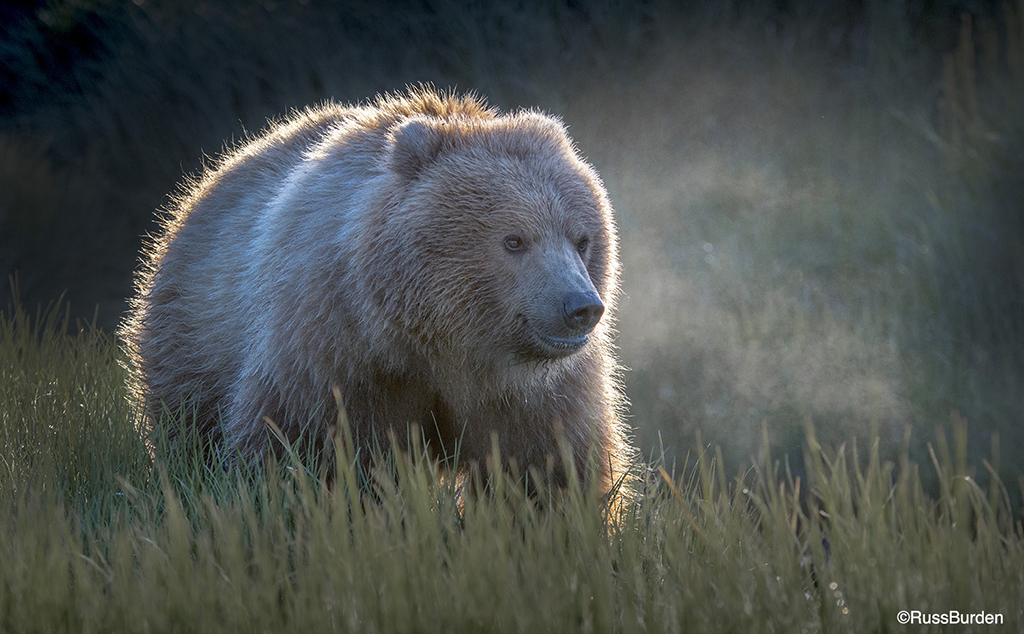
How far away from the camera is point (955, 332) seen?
5465mm

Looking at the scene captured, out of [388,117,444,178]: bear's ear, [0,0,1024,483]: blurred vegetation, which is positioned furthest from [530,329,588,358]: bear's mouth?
[0,0,1024,483]: blurred vegetation

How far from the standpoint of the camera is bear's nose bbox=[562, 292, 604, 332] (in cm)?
322

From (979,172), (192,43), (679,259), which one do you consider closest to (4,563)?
(979,172)

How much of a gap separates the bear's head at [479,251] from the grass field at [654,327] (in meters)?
0.54

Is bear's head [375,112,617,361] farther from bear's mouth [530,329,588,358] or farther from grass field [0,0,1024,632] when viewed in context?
grass field [0,0,1024,632]

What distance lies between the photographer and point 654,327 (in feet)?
23.2

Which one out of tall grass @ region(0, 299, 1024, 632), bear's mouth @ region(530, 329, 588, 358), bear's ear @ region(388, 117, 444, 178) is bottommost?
tall grass @ region(0, 299, 1024, 632)

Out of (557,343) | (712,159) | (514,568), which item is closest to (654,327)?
(712,159)

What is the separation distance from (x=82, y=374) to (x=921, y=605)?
12.6 feet

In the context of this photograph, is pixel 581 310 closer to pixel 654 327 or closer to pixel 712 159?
pixel 654 327

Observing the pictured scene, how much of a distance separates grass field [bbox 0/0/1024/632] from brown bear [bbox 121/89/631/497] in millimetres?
290

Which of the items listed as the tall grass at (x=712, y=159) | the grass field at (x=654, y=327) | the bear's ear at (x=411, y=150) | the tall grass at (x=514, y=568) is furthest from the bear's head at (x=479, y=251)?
the tall grass at (x=712, y=159)

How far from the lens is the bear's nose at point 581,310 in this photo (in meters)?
3.22

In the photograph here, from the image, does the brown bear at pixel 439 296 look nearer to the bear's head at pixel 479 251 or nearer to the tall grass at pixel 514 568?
the bear's head at pixel 479 251
